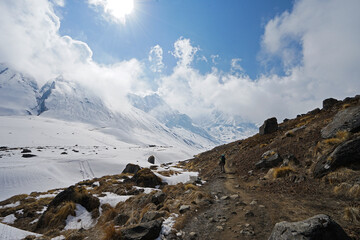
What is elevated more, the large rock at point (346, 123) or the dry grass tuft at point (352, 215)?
the large rock at point (346, 123)

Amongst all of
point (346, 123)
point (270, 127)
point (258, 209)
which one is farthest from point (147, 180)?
point (270, 127)

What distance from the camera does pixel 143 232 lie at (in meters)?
5.25

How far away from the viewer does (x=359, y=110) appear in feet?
35.9

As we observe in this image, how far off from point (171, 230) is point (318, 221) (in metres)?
4.38

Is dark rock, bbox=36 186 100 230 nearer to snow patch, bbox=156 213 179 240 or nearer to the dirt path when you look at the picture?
snow patch, bbox=156 213 179 240

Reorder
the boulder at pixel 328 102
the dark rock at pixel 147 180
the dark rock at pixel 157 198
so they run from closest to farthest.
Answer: the dark rock at pixel 157 198, the dark rock at pixel 147 180, the boulder at pixel 328 102

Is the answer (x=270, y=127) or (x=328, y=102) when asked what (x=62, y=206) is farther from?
(x=328, y=102)

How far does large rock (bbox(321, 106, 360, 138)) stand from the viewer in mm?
10414

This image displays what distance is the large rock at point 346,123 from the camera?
34.2 feet

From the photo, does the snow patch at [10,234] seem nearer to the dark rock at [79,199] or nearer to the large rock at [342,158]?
the dark rock at [79,199]

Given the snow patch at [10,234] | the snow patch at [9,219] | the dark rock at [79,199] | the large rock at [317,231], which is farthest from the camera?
the snow patch at [9,219]

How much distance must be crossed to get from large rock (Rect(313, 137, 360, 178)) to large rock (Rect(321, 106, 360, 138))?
3546mm

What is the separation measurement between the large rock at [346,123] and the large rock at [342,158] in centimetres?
355

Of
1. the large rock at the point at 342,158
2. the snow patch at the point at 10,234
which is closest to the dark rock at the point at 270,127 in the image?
the large rock at the point at 342,158
